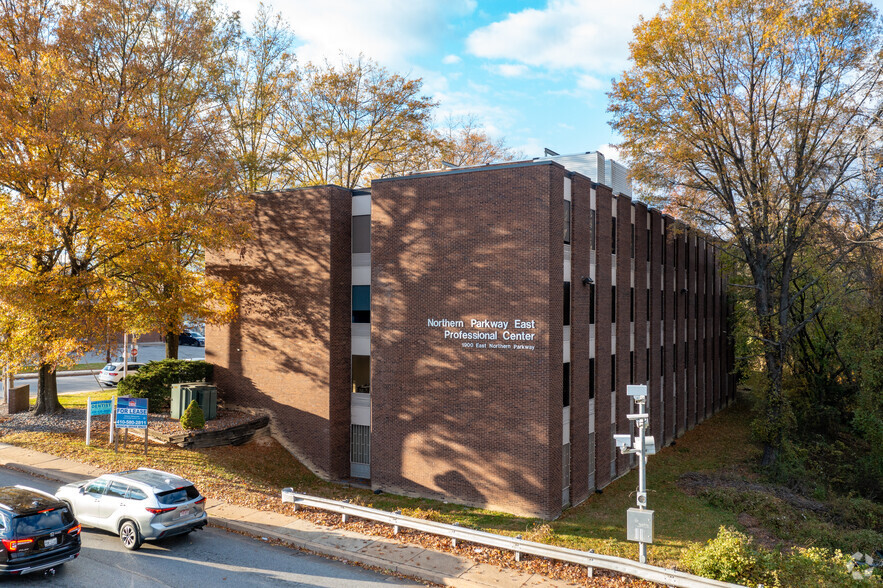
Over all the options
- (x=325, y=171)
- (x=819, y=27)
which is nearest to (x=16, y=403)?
(x=325, y=171)

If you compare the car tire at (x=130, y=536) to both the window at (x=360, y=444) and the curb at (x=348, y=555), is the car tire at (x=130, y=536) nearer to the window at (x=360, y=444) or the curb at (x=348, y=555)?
the curb at (x=348, y=555)

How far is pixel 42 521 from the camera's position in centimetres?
1255

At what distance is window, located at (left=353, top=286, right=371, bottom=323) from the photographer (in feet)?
87.1

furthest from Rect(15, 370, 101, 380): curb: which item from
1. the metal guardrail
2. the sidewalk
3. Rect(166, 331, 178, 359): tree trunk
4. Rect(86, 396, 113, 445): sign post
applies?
the metal guardrail

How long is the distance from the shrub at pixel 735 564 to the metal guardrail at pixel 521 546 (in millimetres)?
688

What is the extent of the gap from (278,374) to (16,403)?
1326cm

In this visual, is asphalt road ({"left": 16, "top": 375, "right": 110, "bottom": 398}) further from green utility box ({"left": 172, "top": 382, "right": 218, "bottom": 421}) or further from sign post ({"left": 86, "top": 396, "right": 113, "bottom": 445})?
sign post ({"left": 86, "top": 396, "right": 113, "bottom": 445})

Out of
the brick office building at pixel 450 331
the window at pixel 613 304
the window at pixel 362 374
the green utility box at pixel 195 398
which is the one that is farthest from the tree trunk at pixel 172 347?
the window at pixel 613 304

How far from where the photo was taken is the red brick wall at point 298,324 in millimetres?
26172

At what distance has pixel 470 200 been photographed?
22625 mm

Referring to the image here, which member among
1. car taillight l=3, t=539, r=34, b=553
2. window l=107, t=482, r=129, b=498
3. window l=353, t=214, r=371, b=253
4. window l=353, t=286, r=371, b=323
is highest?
window l=353, t=214, r=371, b=253

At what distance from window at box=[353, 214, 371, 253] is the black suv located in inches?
620

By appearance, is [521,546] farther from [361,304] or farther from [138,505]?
[361,304]

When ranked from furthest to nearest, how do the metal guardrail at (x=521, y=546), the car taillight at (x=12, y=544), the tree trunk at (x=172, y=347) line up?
the tree trunk at (x=172, y=347) < the metal guardrail at (x=521, y=546) < the car taillight at (x=12, y=544)
